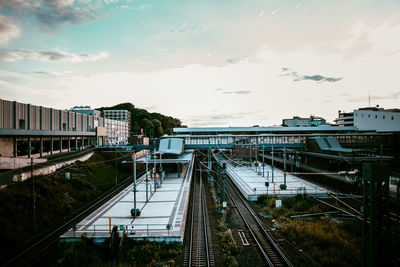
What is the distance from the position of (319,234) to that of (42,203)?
27.3 m

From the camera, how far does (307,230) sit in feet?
59.2

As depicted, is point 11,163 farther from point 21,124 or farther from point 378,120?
point 378,120

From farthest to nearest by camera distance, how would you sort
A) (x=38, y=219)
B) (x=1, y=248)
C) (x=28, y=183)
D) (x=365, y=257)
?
(x=28, y=183) → (x=38, y=219) → (x=1, y=248) → (x=365, y=257)

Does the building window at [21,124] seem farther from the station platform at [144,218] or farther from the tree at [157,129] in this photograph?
the tree at [157,129]

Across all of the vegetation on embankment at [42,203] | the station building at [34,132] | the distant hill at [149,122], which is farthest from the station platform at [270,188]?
the distant hill at [149,122]

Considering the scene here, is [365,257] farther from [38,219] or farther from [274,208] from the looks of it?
[38,219]

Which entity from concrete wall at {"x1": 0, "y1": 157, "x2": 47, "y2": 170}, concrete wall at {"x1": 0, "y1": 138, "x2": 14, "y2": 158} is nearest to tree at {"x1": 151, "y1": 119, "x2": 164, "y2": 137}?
concrete wall at {"x1": 0, "y1": 138, "x2": 14, "y2": 158}

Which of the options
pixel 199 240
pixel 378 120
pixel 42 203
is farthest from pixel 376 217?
pixel 378 120

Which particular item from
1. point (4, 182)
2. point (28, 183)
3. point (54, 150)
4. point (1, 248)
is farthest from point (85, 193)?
point (54, 150)

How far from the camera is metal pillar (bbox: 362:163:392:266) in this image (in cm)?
870

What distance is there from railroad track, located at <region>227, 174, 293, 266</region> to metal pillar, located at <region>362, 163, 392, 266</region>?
6001mm

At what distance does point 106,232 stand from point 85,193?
13854mm

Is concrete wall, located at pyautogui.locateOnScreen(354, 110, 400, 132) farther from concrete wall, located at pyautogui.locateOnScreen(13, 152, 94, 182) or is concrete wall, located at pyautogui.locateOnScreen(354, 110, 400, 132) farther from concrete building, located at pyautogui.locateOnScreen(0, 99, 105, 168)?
concrete building, located at pyautogui.locateOnScreen(0, 99, 105, 168)

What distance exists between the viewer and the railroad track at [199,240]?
14781 mm
